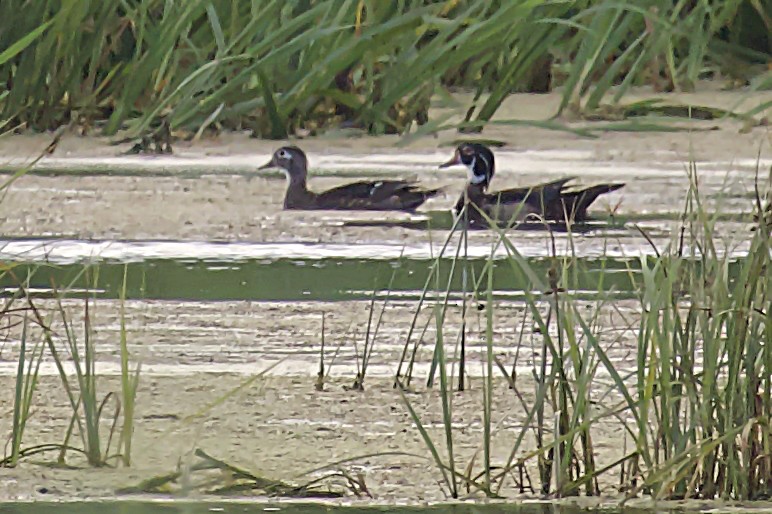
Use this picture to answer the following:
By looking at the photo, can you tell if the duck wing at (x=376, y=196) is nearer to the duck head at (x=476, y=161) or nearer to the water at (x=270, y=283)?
the water at (x=270, y=283)

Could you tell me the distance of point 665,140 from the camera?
6168mm

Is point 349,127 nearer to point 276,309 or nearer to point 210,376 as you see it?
point 276,309

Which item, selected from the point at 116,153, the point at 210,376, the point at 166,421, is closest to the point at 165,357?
the point at 210,376

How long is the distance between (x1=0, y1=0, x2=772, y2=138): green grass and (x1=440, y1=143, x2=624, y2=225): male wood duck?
2.03ft

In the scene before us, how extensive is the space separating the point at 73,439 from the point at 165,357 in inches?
22.5

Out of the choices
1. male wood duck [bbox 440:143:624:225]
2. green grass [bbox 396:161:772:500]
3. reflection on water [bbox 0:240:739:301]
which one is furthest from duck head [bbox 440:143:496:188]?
green grass [bbox 396:161:772:500]

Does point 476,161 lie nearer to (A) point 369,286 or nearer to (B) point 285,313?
(A) point 369,286

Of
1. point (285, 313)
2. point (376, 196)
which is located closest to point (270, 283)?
point (285, 313)

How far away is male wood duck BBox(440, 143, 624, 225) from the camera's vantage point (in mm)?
4836

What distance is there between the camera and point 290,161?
5.48m

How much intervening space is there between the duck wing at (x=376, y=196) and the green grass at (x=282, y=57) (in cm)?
83

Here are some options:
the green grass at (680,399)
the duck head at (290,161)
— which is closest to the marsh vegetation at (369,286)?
the green grass at (680,399)

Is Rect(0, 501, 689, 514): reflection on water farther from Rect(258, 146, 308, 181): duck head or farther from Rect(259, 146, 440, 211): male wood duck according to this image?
Rect(258, 146, 308, 181): duck head

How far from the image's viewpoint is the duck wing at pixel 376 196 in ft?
16.5
